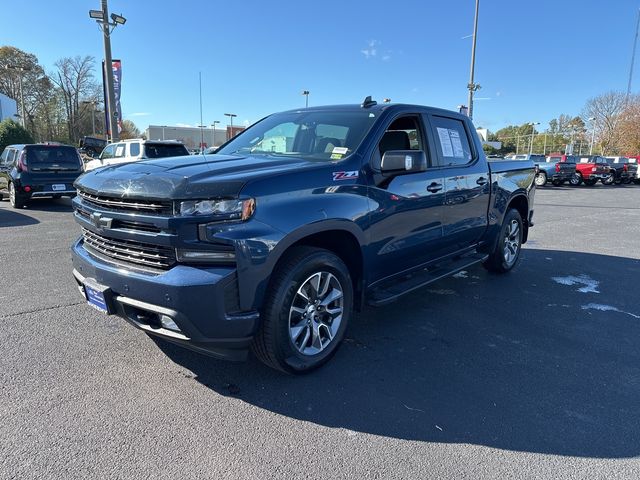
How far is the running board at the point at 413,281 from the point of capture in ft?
11.8

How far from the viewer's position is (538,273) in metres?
6.16

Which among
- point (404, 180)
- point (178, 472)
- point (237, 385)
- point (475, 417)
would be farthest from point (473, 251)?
point (178, 472)

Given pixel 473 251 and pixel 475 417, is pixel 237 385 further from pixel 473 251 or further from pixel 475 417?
pixel 473 251

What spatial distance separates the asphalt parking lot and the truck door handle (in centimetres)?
126

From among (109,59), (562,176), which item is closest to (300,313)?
(109,59)

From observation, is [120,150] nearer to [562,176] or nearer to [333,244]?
[333,244]

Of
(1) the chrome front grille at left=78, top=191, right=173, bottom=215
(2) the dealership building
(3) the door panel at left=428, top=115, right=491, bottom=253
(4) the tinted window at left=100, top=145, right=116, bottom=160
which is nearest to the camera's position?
(1) the chrome front grille at left=78, top=191, right=173, bottom=215

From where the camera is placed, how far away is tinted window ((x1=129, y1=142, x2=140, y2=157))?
551 inches

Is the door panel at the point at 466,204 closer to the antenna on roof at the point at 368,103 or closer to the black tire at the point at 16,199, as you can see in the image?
the antenna on roof at the point at 368,103

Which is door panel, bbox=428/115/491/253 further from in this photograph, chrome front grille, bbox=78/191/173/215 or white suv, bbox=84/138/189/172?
white suv, bbox=84/138/189/172

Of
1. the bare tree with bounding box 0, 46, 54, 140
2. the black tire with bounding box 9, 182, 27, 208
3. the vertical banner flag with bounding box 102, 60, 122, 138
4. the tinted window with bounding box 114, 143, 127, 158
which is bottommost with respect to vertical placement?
the black tire with bounding box 9, 182, 27, 208

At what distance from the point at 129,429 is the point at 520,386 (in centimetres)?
258

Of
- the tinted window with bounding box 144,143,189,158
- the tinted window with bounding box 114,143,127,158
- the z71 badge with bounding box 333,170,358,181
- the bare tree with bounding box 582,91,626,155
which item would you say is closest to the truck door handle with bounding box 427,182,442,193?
the z71 badge with bounding box 333,170,358,181

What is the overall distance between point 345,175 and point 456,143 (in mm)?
2071
